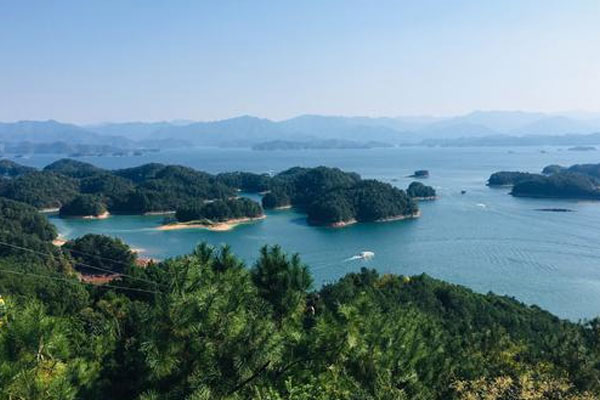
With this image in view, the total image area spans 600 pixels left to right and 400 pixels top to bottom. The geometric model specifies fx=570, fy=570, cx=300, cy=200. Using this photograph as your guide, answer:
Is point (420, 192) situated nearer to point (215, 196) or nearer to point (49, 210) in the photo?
point (215, 196)

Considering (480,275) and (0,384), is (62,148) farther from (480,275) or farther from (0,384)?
(0,384)

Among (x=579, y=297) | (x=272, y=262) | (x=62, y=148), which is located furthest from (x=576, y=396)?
(x=62, y=148)

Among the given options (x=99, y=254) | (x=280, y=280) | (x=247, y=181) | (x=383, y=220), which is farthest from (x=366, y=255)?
(x=247, y=181)

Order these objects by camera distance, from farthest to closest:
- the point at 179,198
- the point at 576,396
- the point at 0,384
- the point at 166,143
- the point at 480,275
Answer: the point at 166,143, the point at 179,198, the point at 480,275, the point at 576,396, the point at 0,384

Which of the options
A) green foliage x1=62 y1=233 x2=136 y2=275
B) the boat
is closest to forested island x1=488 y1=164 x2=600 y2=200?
the boat

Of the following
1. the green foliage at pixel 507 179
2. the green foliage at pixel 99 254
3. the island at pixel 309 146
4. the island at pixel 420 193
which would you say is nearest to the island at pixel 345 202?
the island at pixel 420 193

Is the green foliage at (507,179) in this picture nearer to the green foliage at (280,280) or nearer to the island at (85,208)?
the island at (85,208)

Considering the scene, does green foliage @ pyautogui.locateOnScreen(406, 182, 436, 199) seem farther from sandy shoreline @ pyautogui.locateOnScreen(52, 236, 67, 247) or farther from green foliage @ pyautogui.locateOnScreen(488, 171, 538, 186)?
sandy shoreline @ pyautogui.locateOnScreen(52, 236, 67, 247)
